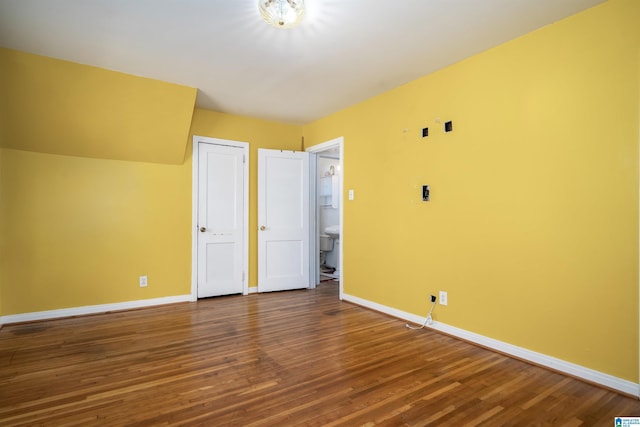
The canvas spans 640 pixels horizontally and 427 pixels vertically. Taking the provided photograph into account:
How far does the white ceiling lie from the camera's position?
2305 mm

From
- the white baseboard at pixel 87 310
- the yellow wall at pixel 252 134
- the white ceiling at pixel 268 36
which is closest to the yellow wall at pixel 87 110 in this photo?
the white ceiling at pixel 268 36

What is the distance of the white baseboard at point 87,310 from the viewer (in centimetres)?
344

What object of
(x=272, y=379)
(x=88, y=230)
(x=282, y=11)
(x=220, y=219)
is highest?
(x=282, y=11)

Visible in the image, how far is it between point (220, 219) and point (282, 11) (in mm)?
3033

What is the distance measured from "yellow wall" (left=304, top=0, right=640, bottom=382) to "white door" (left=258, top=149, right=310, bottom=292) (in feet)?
5.46

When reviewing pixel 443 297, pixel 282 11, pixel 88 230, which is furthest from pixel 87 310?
pixel 443 297

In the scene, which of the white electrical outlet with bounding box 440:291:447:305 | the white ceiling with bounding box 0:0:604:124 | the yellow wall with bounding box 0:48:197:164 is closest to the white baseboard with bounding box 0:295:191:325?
the yellow wall with bounding box 0:48:197:164

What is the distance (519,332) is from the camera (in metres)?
2.65

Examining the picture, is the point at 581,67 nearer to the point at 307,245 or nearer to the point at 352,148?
the point at 352,148

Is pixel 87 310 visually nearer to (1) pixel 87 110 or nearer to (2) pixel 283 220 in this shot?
(1) pixel 87 110

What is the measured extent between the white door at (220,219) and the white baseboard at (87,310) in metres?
0.40

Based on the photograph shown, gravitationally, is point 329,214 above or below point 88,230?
above

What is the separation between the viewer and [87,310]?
376 cm

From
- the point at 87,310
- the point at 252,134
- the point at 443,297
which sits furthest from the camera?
the point at 252,134
